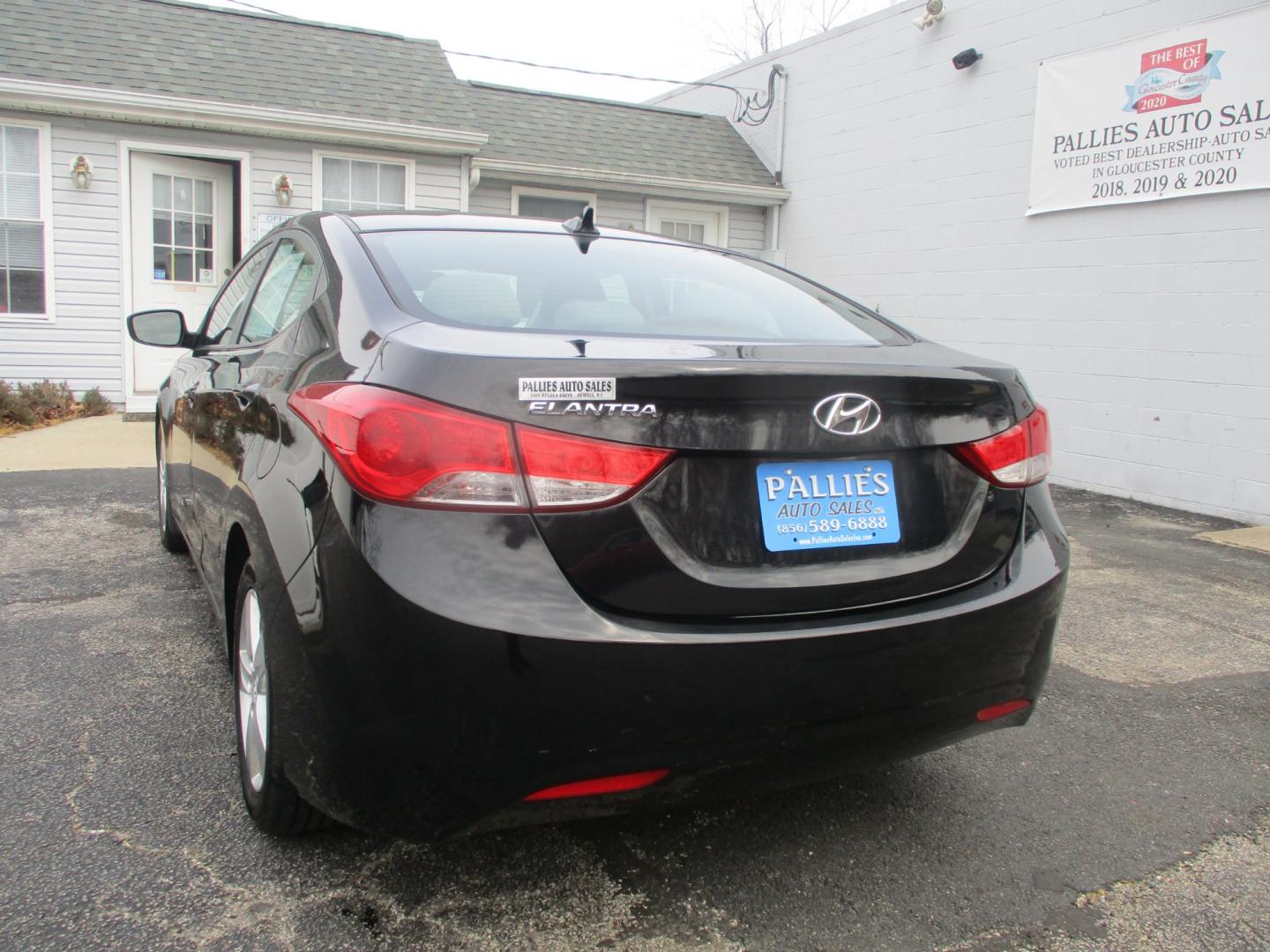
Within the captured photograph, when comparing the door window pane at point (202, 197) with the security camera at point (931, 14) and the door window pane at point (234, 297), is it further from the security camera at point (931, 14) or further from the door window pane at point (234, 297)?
the security camera at point (931, 14)

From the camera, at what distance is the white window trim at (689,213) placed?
12.4m

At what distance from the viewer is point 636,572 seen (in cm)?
178

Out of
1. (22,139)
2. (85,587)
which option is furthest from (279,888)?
(22,139)

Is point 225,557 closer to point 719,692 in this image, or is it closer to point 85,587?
point 719,692

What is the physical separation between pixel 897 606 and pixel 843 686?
20 cm

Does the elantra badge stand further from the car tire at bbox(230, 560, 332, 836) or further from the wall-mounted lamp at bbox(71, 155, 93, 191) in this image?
the wall-mounted lamp at bbox(71, 155, 93, 191)

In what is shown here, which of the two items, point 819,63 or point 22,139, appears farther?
point 819,63

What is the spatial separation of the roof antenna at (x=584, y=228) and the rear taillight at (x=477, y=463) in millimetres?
1205

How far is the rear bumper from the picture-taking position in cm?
173

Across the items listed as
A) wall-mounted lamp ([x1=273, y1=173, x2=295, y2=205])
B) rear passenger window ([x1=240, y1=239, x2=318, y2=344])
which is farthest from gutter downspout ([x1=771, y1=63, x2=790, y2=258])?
rear passenger window ([x1=240, y1=239, x2=318, y2=344])

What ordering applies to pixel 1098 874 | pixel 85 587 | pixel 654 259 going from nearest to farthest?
1. pixel 1098 874
2. pixel 654 259
3. pixel 85 587

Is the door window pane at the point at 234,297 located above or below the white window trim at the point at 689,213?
below

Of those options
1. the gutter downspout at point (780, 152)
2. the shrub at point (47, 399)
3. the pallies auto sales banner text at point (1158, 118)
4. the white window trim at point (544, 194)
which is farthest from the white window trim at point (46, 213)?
the pallies auto sales banner text at point (1158, 118)

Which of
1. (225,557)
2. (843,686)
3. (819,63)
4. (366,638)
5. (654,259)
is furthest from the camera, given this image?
(819,63)
